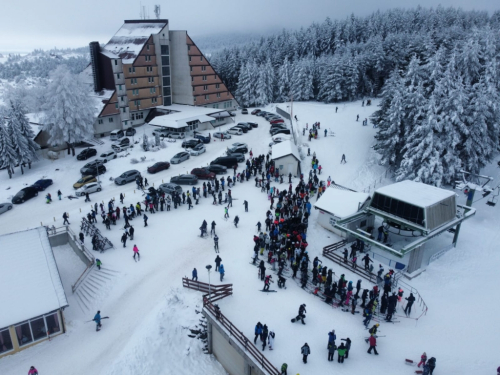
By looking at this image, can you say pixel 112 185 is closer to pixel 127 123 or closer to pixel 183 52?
pixel 127 123

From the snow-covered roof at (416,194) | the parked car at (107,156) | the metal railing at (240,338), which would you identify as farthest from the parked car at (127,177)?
the snow-covered roof at (416,194)

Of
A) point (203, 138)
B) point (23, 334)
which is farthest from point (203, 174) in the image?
point (23, 334)

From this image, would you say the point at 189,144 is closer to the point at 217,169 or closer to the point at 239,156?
the point at 239,156

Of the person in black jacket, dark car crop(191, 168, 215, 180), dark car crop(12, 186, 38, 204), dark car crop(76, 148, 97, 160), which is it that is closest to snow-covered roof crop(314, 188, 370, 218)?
the person in black jacket

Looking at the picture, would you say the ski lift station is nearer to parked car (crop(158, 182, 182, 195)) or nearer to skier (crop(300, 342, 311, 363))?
skier (crop(300, 342, 311, 363))

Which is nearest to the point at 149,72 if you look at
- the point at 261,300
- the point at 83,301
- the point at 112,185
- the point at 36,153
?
the point at 36,153

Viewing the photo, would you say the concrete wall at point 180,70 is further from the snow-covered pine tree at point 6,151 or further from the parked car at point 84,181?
the parked car at point 84,181
